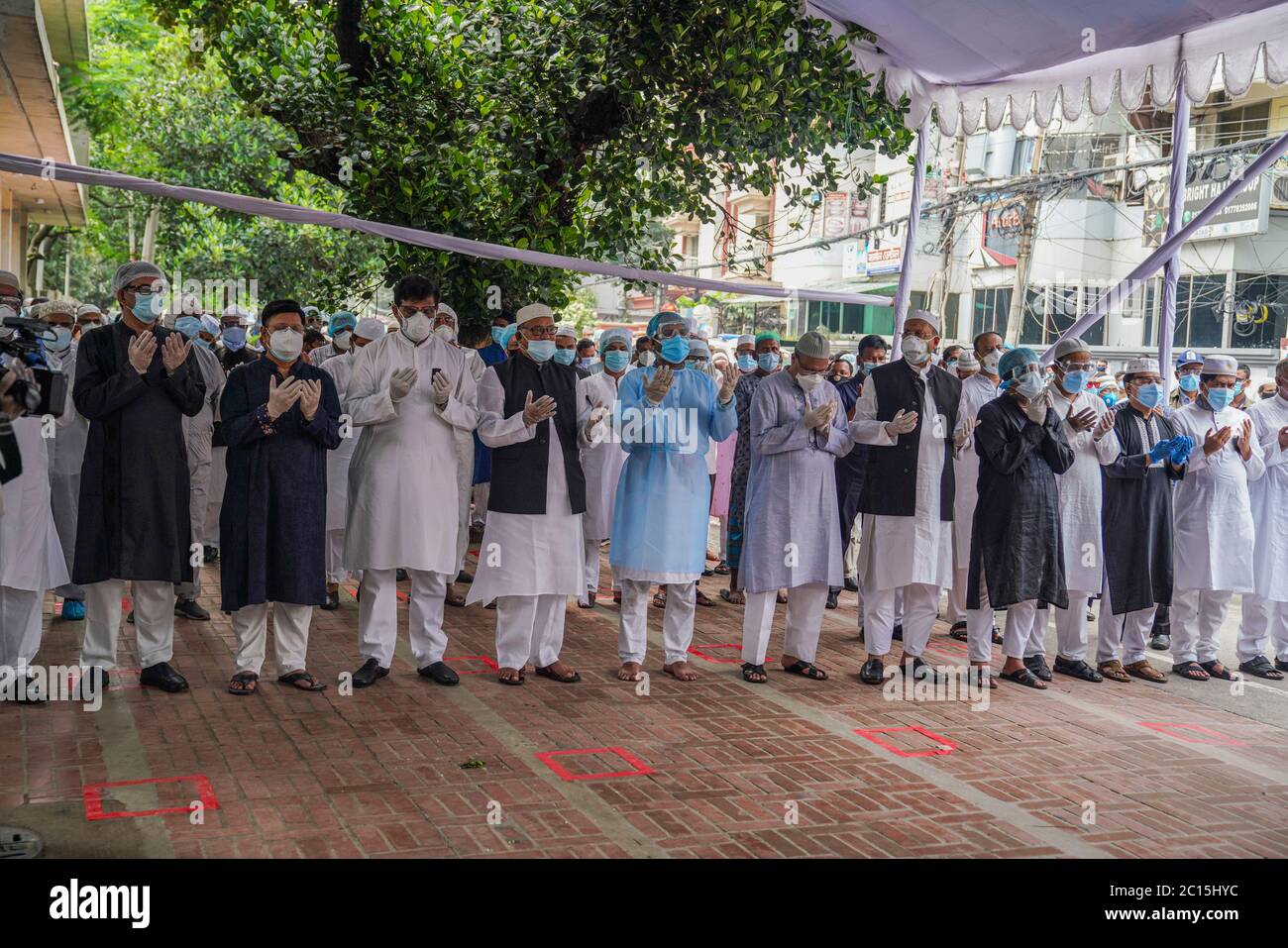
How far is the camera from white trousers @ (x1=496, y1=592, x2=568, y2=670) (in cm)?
719

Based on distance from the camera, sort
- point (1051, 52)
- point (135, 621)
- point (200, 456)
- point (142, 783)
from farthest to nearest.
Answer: point (200, 456) → point (1051, 52) → point (135, 621) → point (142, 783)

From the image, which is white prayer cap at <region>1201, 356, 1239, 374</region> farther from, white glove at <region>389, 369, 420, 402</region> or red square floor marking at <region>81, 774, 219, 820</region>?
red square floor marking at <region>81, 774, 219, 820</region>

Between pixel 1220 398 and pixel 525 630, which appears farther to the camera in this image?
pixel 1220 398

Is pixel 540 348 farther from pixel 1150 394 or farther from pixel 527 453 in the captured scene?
pixel 1150 394

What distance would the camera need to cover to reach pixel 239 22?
10.1m

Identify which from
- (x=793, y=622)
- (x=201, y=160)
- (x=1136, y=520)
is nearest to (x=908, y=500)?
(x=793, y=622)

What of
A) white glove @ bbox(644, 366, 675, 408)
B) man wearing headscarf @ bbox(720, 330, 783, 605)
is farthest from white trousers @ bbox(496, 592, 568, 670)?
man wearing headscarf @ bbox(720, 330, 783, 605)

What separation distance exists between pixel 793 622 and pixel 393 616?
2.56 m

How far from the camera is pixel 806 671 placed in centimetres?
773

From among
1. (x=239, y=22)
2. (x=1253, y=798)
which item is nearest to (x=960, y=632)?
(x=1253, y=798)

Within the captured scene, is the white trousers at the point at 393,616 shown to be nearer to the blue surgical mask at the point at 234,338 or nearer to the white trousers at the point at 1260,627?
the blue surgical mask at the point at 234,338

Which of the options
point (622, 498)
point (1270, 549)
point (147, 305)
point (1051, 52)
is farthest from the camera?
point (1270, 549)

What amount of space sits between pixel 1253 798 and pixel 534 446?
4.24 metres

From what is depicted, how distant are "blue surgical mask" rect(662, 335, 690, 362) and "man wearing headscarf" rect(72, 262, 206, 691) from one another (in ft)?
8.80
